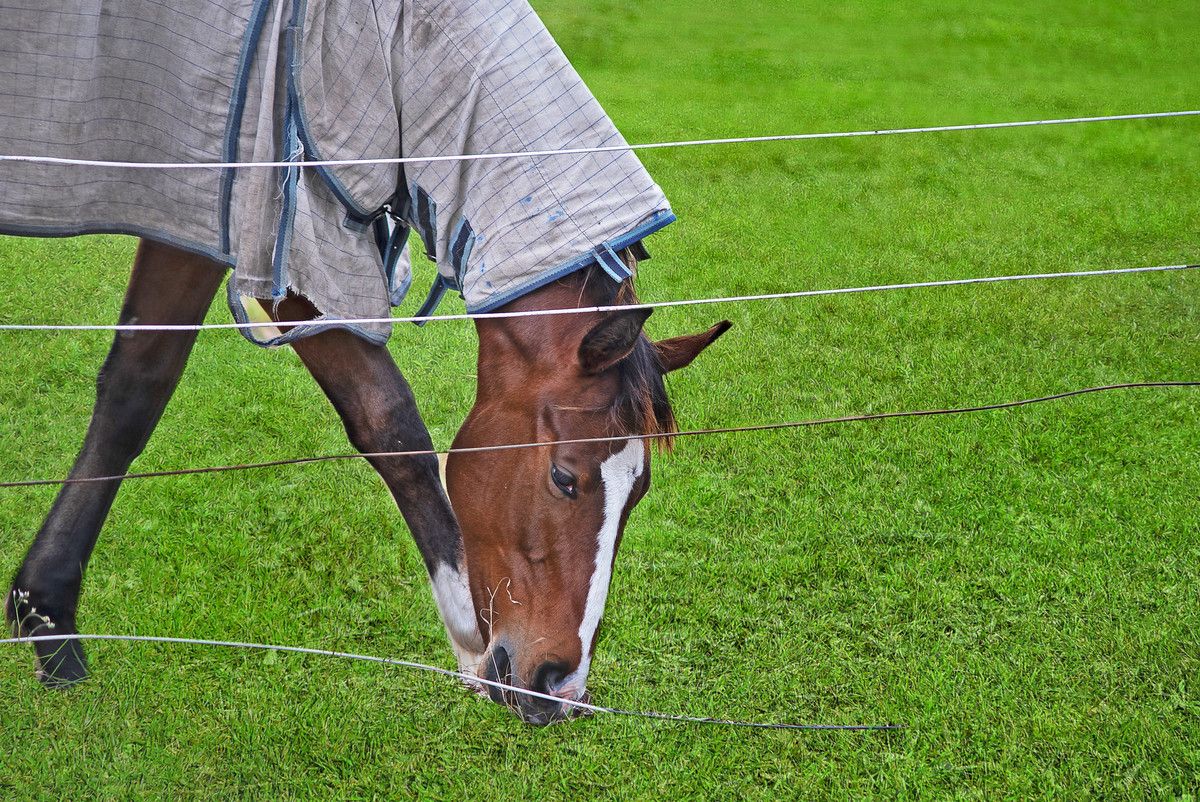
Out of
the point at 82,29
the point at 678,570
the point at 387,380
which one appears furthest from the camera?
the point at 678,570

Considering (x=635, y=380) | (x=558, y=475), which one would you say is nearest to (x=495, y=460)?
(x=558, y=475)

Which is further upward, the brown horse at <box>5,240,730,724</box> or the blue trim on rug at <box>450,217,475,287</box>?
the blue trim on rug at <box>450,217,475,287</box>

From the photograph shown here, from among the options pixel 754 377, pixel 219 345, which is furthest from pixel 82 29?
pixel 754 377

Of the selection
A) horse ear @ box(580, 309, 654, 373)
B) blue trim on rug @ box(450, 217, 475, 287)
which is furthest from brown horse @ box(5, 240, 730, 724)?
blue trim on rug @ box(450, 217, 475, 287)

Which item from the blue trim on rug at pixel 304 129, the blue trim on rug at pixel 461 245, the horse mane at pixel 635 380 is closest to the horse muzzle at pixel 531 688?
the horse mane at pixel 635 380

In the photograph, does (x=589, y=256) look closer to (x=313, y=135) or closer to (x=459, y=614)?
(x=313, y=135)

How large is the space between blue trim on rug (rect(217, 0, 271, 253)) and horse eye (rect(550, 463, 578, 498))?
675 millimetres

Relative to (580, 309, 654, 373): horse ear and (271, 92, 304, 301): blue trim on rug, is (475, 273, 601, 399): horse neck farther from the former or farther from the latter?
(271, 92, 304, 301): blue trim on rug

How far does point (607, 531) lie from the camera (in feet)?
5.02

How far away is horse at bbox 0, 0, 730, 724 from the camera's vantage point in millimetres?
1483

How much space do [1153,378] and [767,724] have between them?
1.23 meters

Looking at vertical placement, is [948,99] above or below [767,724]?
above

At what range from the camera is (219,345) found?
1.85 metres

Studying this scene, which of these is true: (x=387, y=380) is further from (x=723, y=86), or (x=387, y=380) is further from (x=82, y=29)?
(x=723, y=86)
